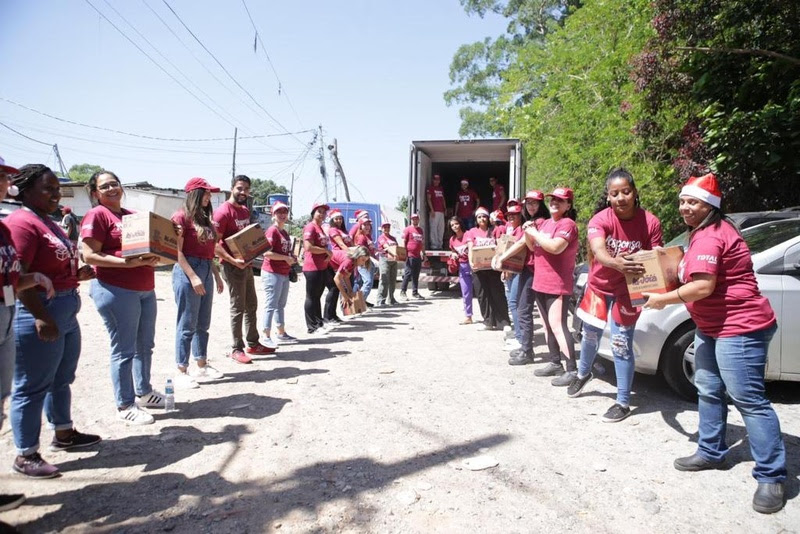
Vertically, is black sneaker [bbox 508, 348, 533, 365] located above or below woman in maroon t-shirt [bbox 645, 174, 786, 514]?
below

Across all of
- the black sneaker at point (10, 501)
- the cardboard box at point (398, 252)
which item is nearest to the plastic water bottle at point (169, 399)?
the black sneaker at point (10, 501)

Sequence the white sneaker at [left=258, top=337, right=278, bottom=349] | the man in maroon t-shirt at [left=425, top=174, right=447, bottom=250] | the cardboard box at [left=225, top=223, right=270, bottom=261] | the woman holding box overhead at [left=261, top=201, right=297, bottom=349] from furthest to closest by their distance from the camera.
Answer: the man in maroon t-shirt at [left=425, top=174, right=447, bottom=250] → the woman holding box overhead at [left=261, top=201, right=297, bottom=349] → the white sneaker at [left=258, top=337, right=278, bottom=349] → the cardboard box at [left=225, top=223, right=270, bottom=261]

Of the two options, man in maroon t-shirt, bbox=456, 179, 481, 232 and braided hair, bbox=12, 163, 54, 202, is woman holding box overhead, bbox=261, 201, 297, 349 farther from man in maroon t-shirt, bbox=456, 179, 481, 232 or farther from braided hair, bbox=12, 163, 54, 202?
man in maroon t-shirt, bbox=456, 179, 481, 232

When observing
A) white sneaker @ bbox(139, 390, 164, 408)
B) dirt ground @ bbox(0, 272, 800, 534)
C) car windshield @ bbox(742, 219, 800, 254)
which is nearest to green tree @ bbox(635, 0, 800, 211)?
car windshield @ bbox(742, 219, 800, 254)

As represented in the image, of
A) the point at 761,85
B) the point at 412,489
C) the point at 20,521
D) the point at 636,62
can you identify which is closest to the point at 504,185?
the point at 636,62

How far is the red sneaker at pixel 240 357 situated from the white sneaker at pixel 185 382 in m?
0.90

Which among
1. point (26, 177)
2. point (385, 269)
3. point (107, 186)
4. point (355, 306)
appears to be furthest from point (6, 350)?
point (385, 269)

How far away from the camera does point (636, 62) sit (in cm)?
943

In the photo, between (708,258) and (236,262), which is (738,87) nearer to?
(708,258)

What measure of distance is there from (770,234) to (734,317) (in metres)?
2.40

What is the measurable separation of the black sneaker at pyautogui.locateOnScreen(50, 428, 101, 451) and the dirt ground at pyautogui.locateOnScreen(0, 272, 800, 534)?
6 centimetres

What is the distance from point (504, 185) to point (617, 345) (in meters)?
9.96

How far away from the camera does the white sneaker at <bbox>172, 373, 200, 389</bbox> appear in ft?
15.8

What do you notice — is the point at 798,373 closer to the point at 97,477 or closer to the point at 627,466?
the point at 627,466
